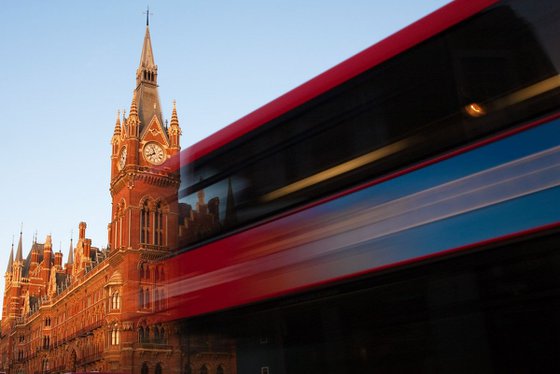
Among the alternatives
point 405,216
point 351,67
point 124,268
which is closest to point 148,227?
point 124,268

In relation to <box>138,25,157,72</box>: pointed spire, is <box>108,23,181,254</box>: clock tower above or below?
below

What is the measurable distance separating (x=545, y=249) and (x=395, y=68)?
6.32 feet

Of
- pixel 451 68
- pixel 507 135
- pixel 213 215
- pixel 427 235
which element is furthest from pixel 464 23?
pixel 213 215

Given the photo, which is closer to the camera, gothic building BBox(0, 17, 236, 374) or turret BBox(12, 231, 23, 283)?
gothic building BBox(0, 17, 236, 374)

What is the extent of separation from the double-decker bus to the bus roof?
0.01 meters

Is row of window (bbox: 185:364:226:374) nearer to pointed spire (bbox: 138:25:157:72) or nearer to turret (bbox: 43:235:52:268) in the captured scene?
pointed spire (bbox: 138:25:157:72)

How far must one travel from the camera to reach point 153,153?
42438mm

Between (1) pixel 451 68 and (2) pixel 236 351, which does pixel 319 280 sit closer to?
(2) pixel 236 351

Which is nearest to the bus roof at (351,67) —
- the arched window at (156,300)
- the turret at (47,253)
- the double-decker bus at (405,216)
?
the double-decker bus at (405,216)

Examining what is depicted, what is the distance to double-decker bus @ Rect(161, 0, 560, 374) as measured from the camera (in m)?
3.81

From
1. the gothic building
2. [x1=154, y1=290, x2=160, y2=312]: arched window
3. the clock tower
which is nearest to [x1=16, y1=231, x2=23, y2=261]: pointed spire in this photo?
the gothic building

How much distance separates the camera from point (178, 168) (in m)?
6.69

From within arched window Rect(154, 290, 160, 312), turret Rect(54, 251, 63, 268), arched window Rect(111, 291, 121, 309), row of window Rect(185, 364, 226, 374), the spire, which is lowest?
row of window Rect(185, 364, 226, 374)

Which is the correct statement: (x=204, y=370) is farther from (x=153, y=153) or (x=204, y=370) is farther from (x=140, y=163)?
(x=153, y=153)
